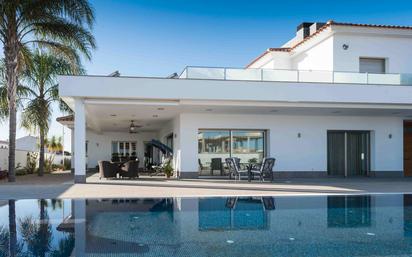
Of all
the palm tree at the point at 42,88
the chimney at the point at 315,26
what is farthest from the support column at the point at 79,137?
the chimney at the point at 315,26

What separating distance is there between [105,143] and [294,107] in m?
19.0

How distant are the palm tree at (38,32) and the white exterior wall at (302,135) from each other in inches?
226

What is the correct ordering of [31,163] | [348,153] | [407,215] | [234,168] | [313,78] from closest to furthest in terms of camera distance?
[407,215] → [313,78] → [234,168] → [348,153] → [31,163]

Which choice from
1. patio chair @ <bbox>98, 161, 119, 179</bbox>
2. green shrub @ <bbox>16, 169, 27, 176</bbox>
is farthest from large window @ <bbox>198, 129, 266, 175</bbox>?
green shrub @ <bbox>16, 169, 27, 176</bbox>

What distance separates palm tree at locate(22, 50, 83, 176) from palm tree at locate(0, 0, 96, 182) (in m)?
1.82

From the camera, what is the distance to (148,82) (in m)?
15.8

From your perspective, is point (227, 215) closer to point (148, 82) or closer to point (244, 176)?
point (148, 82)

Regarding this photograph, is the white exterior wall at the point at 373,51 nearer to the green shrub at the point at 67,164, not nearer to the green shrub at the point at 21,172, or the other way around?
the green shrub at the point at 21,172

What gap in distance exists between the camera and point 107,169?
19094 millimetres

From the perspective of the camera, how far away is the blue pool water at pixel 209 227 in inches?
255

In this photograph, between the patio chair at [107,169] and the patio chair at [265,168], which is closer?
the patio chair at [265,168]

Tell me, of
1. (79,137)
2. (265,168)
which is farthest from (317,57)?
(79,137)

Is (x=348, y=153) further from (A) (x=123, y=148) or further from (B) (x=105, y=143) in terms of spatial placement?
(B) (x=105, y=143)

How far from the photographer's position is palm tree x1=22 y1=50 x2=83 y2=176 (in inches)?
806
